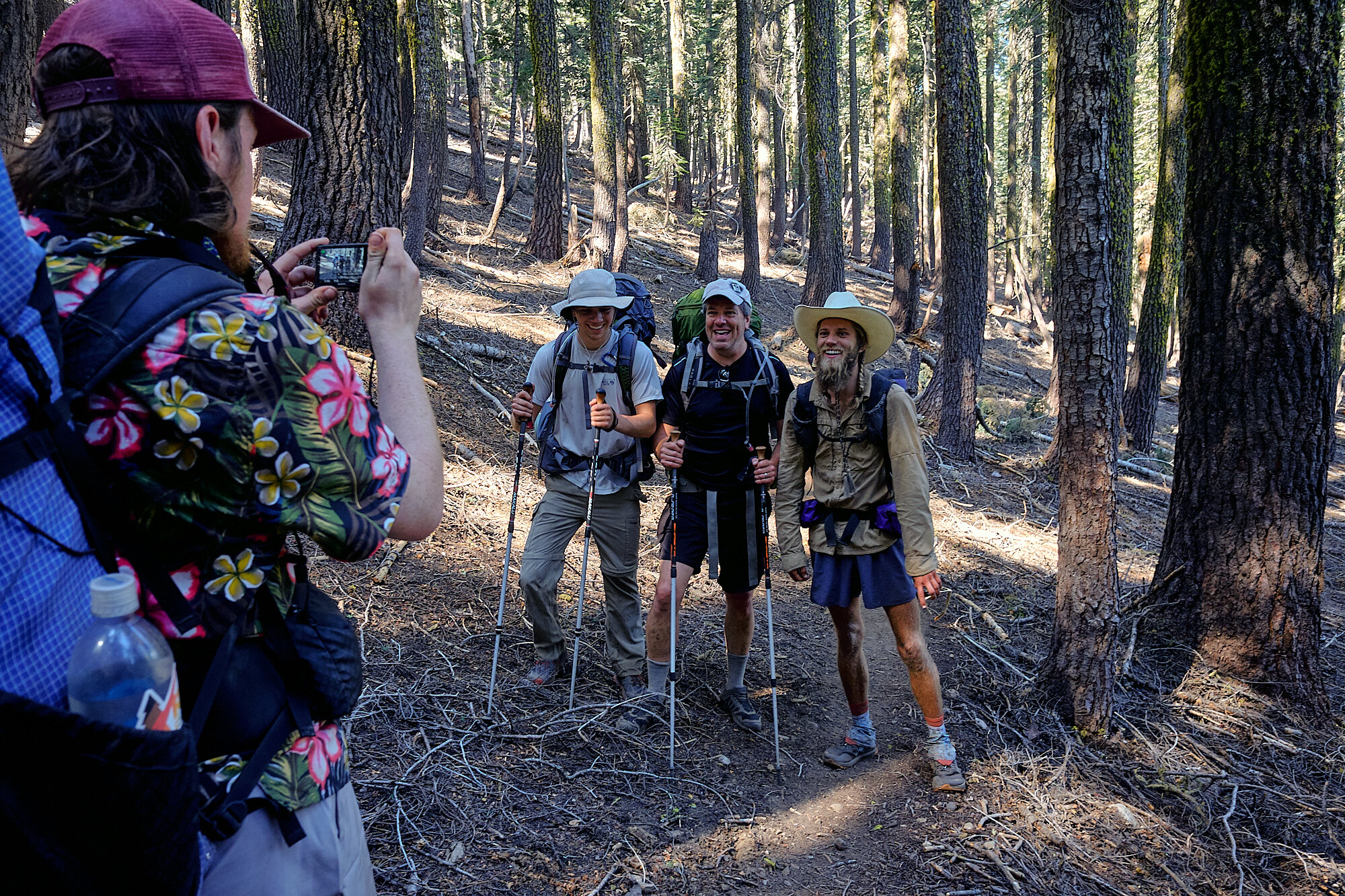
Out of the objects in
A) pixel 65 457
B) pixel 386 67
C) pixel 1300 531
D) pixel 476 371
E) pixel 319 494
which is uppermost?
pixel 386 67

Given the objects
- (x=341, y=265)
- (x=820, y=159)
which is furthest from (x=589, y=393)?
(x=820, y=159)

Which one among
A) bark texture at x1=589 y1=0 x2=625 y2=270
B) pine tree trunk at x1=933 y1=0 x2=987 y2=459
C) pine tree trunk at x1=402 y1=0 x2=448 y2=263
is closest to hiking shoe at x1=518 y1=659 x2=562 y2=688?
pine tree trunk at x1=933 y1=0 x2=987 y2=459

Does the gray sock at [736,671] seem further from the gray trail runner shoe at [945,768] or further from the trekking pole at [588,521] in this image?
the gray trail runner shoe at [945,768]

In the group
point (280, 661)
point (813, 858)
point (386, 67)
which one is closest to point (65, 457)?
point (280, 661)

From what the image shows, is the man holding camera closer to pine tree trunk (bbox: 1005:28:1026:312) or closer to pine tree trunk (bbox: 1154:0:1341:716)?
pine tree trunk (bbox: 1154:0:1341:716)

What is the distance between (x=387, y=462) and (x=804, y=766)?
424 cm

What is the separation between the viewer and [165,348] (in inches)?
49.3

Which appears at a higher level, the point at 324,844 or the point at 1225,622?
the point at 324,844

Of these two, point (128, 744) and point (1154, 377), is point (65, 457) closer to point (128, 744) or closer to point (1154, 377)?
point (128, 744)

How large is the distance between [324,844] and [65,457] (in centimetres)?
76

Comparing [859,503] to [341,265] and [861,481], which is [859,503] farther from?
[341,265]

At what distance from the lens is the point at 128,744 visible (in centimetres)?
108

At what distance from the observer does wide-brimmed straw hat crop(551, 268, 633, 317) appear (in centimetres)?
523

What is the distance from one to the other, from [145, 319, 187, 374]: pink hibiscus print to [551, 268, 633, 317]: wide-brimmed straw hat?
4.02 m
